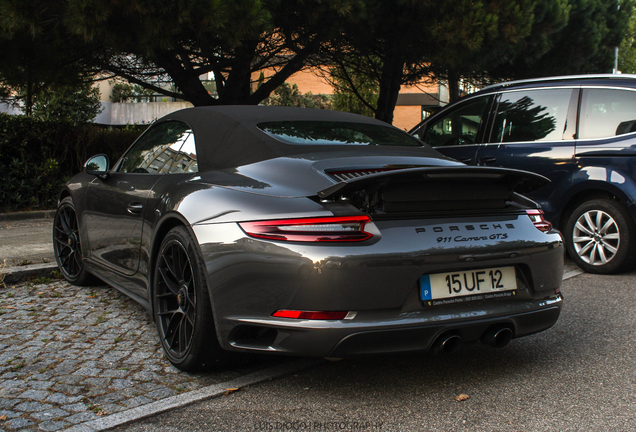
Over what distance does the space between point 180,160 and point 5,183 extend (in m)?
7.25

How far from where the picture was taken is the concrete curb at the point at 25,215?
9356 millimetres

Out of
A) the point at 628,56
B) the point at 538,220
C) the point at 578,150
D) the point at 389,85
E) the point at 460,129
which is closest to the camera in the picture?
the point at 538,220

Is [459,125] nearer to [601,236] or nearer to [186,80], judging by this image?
[601,236]

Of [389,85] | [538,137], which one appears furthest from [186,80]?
[538,137]

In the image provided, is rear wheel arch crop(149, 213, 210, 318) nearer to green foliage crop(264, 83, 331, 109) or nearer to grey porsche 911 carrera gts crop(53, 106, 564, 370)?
grey porsche 911 carrera gts crop(53, 106, 564, 370)

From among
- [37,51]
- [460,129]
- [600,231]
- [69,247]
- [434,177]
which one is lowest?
[69,247]

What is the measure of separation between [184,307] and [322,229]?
99cm

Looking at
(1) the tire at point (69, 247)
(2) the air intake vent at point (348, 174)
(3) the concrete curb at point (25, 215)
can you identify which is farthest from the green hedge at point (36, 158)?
(2) the air intake vent at point (348, 174)

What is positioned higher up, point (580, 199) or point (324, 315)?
point (580, 199)

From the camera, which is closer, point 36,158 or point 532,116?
point 532,116

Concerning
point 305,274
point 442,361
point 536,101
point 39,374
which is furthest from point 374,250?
point 536,101

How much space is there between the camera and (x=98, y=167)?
448 cm

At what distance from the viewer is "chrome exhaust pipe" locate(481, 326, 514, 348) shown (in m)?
2.86

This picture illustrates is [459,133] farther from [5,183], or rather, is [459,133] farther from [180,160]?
[5,183]
